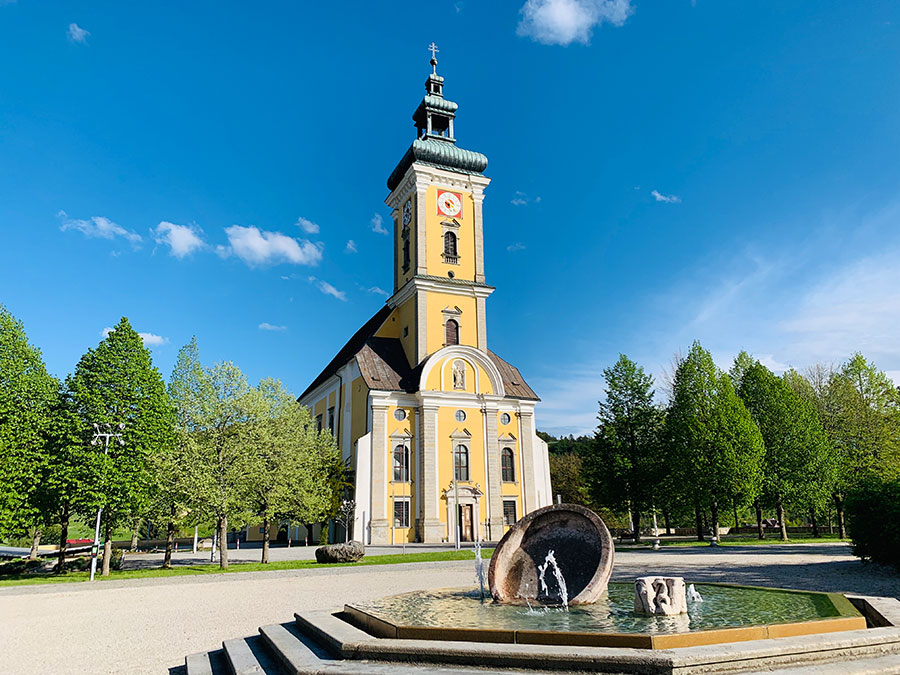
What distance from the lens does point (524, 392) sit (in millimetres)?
46062

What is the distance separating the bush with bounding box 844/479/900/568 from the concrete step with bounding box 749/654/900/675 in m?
14.0

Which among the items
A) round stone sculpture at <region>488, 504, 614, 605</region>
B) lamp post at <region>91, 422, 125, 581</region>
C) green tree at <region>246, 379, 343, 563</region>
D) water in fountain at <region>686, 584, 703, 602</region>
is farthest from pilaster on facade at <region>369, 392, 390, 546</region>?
water in fountain at <region>686, 584, 703, 602</region>

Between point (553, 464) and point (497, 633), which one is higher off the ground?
point (553, 464)

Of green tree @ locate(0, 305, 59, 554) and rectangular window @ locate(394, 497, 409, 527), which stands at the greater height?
green tree @ locate(0, 305, 59, 554)

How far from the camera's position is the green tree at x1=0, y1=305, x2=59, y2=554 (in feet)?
74.3

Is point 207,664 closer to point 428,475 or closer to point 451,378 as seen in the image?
point 428,475

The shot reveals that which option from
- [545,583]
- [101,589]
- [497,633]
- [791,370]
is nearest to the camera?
[497,633]

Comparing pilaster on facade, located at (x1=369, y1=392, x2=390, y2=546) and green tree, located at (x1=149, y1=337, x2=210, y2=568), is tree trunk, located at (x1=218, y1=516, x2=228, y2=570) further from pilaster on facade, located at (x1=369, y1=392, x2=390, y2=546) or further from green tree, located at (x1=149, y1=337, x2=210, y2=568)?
pilaster on facade, located at (x1=369, y1=392, x2=390, y2=546)

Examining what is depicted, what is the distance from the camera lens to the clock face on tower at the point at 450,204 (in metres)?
47.4

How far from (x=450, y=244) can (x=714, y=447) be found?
24.1 metres

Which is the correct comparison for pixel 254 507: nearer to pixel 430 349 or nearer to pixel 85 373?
pixel 85 373

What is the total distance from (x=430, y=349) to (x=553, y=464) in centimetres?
3651

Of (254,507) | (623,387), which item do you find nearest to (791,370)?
(623,387)

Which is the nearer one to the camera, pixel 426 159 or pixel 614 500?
pixel 614 500
